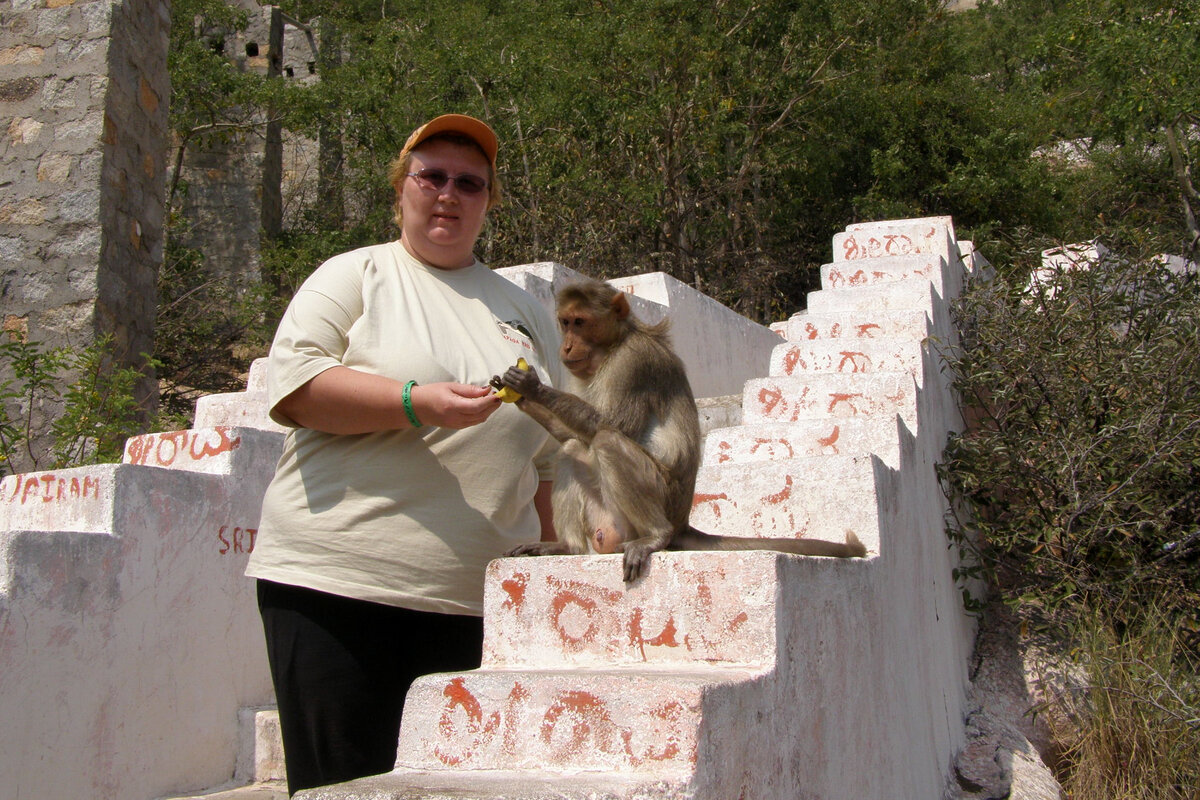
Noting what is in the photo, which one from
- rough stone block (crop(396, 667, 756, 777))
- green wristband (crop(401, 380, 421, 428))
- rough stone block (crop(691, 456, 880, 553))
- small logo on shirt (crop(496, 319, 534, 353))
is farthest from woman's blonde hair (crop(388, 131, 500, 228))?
rough stone block (crop(691, 456, 880, 553))

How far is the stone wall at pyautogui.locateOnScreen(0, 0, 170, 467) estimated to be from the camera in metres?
7.00

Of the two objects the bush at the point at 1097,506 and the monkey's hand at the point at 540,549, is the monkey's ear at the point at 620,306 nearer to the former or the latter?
the monkey's hand at the point at 540,549

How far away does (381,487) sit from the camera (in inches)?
103

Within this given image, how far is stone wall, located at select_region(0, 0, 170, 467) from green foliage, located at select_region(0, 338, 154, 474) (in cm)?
28

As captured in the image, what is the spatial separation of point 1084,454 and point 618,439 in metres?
3.20

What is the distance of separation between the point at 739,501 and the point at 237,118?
492 inches

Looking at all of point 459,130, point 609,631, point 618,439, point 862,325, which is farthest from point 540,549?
point 862,325

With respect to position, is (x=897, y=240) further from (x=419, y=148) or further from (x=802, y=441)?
(x=419, y=148)

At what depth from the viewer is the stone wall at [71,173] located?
7.00 meters

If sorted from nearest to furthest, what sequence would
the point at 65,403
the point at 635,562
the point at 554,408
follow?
the point at 635,562 < the point at 554,408 < the point at 65,403

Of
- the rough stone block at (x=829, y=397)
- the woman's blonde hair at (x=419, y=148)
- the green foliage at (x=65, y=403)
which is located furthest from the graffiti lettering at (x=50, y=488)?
the rough stone block at (x=829, y=397)

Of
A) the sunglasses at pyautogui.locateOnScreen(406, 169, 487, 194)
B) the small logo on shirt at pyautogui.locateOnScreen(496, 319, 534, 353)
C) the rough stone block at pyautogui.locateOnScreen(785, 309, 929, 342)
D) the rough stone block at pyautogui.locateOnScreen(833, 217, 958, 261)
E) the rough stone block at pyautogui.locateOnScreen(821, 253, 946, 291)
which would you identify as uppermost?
the rough stone block at pyautogui.locateOnScreen(833, 217, 958, 261)

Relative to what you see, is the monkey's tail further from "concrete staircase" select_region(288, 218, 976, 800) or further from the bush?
the bush

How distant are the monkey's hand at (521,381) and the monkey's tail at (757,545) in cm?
71
